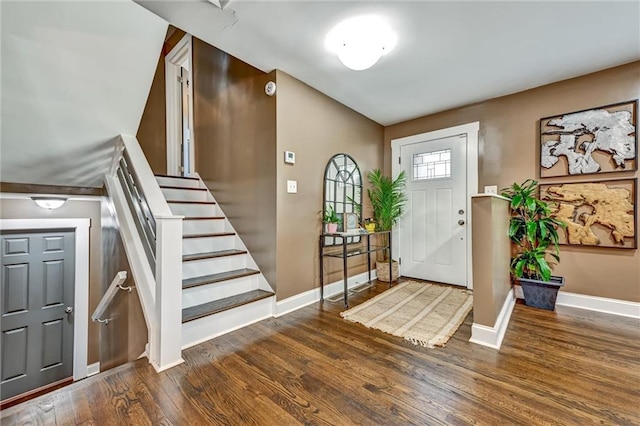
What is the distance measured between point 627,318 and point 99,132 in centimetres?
502

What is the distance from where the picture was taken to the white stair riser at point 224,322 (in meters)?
1.96

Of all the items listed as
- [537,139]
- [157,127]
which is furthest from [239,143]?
[537,139]

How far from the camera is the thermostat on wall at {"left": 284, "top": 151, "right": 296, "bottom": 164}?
262 cm

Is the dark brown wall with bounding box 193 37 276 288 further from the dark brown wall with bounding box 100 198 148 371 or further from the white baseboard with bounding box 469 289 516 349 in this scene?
the white baseboard with bounding box 469 289 516 349

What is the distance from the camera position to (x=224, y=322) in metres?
2.17

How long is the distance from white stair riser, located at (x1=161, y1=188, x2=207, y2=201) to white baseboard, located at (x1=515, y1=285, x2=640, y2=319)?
13.9ft

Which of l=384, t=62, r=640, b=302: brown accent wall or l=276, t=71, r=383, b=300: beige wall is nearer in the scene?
l=384, t=62, r=640, b=302: brown accent wall

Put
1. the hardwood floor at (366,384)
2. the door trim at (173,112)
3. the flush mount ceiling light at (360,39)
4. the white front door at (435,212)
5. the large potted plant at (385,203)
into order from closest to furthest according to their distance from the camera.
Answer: the hardwood floor at (366,384)
the flush mount ceiling light at (360,39)
the white front door at (435,212)
the large potted plant at (385,203)
the door trim at (173,112)

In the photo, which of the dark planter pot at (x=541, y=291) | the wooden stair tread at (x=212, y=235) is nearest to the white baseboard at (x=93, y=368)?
the wooden stair tread at (x=212, y=235)

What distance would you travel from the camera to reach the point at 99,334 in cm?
352

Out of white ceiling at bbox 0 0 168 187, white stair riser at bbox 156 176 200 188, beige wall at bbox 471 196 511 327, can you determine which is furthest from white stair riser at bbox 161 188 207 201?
beige wall at bbox 471 196 511 327

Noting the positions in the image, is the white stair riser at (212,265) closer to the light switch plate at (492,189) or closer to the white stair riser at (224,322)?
the white stair riser at (224,322)

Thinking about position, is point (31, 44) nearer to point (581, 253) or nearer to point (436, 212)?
point (436, 212)

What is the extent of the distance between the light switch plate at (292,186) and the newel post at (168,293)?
1.15 m
